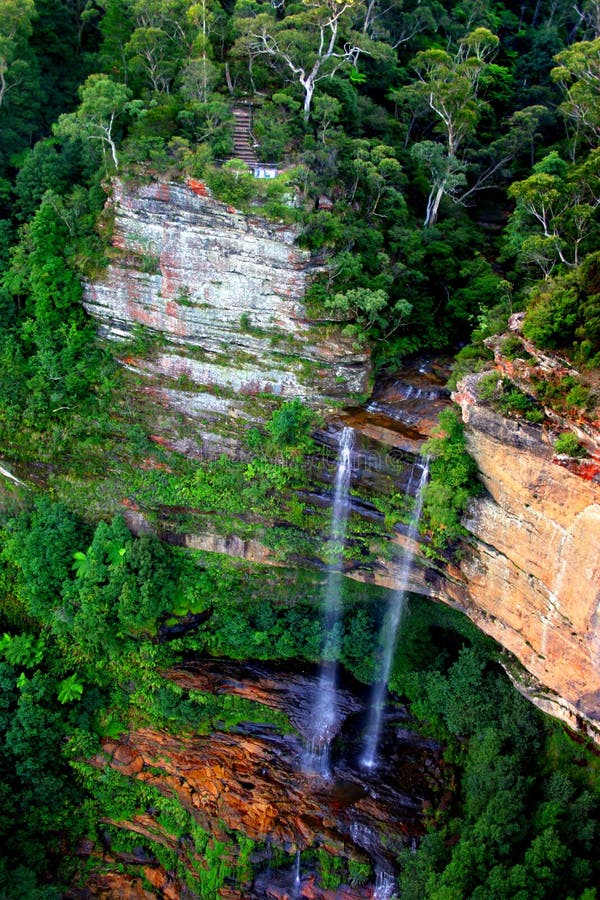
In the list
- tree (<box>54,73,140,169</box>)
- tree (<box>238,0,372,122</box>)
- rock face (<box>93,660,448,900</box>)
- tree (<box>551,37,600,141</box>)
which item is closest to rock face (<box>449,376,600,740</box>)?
rock face (<box>93,660,448,900</box>)

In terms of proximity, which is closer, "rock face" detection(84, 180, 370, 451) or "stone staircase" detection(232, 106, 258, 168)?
"rock face" detection(84, 180, 370, 451)

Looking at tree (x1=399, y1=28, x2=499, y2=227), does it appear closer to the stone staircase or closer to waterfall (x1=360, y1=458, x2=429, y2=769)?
the stone staircase

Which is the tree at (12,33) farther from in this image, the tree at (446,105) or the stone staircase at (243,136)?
the tree at (446,105)

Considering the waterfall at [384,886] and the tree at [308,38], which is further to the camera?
the tree at [308,38]

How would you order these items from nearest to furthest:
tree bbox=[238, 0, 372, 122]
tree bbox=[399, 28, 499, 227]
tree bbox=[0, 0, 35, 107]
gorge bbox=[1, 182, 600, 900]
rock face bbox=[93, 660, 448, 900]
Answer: gorge bbox=[1, 182, 600, 900], rock face bbox=[93, 660, 448, 900], tree bbox=[238, 0, 372, 122], tree bbox=[0, 0, 35, 107], tree bbox=[399, 28, 499, 227]

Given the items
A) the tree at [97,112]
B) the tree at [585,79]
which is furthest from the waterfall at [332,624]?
the tree at [585,79]
